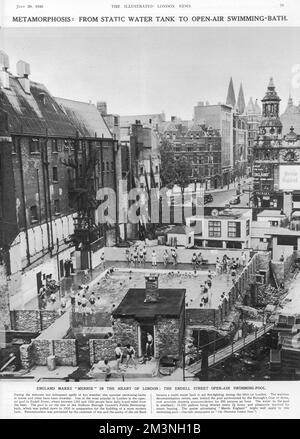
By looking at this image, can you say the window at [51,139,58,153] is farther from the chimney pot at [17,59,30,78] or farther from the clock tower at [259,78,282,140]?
the clock tower at [259,78,282,140]

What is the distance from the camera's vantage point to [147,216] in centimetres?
748

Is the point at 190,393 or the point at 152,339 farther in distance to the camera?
the point at 152,339

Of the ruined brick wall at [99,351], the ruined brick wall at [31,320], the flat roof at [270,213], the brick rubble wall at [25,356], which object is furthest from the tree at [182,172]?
the brick rubble wall at [25,356]

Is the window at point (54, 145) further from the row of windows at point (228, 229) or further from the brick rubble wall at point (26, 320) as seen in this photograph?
the row of windows at point (228, 229)

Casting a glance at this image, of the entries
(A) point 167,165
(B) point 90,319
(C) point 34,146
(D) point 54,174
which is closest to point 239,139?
(A) point 167,165

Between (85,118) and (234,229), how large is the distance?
2.99 m

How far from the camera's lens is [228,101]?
7039 mm

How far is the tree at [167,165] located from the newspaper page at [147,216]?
0.03 metres

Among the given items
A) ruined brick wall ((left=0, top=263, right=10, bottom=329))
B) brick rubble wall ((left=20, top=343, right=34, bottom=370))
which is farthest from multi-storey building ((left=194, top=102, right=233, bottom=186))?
brick rubble wall ((left=20, top=343, right=34, bottom=370))
